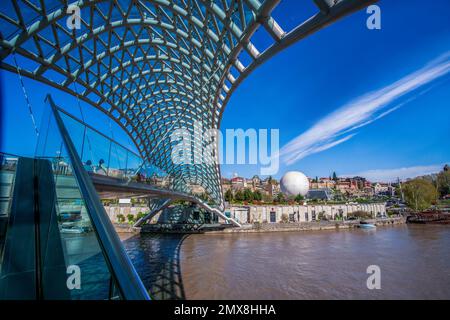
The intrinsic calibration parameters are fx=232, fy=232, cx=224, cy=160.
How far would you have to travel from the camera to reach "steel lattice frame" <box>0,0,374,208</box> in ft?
34.4

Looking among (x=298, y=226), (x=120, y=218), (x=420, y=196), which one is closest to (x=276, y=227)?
(x=298, y=226)

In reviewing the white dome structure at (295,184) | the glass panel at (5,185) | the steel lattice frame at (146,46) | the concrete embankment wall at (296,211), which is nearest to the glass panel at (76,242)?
the glass panel at (5,185)

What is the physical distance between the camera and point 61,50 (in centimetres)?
1505

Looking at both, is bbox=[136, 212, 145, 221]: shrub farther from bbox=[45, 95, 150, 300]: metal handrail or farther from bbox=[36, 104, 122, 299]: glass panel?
bbox=[45, 95, 150, 300]: metal handrail

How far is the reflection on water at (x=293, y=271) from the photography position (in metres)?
12.5

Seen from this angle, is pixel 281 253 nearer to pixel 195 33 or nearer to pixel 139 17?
pixel 195 33

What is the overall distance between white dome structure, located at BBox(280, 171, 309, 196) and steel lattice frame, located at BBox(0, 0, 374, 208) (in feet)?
162

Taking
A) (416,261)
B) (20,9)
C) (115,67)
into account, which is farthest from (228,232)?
(20,9)

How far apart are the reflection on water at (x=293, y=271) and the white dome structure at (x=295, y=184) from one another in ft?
149

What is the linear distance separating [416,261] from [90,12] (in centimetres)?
2949

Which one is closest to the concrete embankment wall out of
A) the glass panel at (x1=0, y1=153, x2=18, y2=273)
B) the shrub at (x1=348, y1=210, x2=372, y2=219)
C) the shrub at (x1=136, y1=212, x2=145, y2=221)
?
the shrub at (x1=348, y1=210, x2=372, y2=219)
